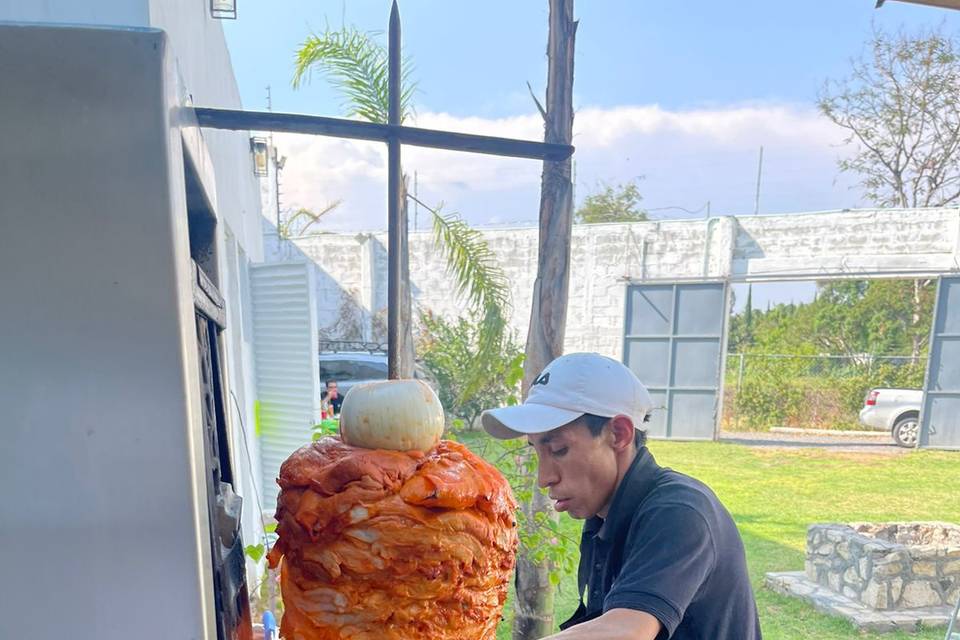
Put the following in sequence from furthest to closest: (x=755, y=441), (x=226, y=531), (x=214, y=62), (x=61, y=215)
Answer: (x=755, y=441)
(x=214, y=62)
(x=226, y=531)
(x=61, y=215)

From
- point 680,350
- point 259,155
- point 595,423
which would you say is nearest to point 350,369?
point 259,155

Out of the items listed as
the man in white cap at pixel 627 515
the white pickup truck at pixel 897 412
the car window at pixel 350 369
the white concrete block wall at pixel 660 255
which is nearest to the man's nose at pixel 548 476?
the man in white cap at pixel 627 515

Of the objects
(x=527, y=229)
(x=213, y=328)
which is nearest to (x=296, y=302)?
(x=213, y=328)

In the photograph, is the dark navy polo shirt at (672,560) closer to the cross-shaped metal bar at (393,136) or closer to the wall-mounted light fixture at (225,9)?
the cross-shaped metal bar at (393,136)

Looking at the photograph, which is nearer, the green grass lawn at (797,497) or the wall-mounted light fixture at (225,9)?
the wall-mounted light fixture at (225,9)

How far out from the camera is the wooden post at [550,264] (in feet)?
11.3

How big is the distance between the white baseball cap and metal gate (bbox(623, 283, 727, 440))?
10.7 meters

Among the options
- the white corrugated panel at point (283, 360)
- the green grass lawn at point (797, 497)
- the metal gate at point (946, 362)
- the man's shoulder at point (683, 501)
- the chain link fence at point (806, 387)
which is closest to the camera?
the man's shoulder at point (683, 501)

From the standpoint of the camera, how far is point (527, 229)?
43.8 ft

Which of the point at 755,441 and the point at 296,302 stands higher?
the point at 296,302

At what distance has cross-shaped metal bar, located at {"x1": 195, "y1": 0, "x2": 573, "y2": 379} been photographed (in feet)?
4.02

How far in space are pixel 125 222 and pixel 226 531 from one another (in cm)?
73

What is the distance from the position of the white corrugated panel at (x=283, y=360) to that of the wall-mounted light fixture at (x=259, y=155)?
2098 mm

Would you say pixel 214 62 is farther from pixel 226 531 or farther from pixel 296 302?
pixel 226 531
